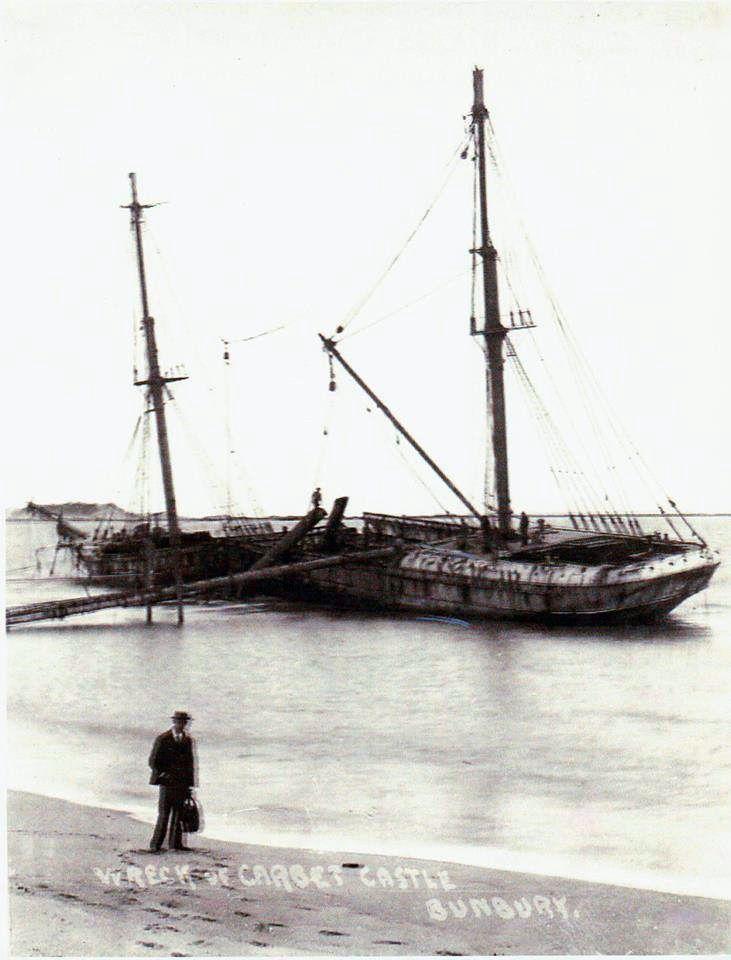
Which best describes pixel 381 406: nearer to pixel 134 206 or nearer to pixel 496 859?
pixel 134 206

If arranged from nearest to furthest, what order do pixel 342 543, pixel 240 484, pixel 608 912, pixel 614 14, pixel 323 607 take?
pixel 608 912 < pixel 614 14 < pixel 240 484 < pixel 342 543 < pixel 323 607

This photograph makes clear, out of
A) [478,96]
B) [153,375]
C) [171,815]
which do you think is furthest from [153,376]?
[171,815]

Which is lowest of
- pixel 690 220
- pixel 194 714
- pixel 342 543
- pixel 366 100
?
pixel 194 714

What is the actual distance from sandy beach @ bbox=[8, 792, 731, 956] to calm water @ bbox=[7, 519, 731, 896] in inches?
20.9

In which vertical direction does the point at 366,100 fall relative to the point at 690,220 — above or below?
above

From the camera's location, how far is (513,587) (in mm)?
21109

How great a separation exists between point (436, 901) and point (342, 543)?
10818 mm

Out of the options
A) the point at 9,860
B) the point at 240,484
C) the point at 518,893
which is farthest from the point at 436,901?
the point at 240,484

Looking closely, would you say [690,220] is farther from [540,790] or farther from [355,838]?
[355,838]

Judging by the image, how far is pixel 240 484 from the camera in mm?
15000

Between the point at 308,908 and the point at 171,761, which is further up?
the point at 171,761

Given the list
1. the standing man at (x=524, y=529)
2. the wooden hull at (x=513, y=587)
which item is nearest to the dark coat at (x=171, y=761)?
the wooden hull at (x=513, y=587)

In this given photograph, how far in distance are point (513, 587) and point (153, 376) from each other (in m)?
10.2

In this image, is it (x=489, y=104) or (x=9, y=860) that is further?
(x=489, y=104)
